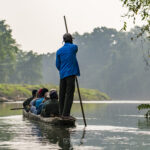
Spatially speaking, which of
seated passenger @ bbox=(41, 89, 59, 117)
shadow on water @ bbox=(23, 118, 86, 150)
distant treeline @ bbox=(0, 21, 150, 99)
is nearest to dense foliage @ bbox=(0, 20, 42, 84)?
distant treeline @ bbox=(0, 21, 150, 99)

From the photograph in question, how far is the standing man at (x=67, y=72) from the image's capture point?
1321 centimetres

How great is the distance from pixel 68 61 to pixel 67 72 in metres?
0.35

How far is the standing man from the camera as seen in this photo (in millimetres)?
13211

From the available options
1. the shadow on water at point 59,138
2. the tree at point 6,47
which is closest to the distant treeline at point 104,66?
the tree at point 6,47

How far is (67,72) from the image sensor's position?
13.3 meters

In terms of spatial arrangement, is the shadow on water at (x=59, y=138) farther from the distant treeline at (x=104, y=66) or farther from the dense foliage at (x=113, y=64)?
the dense foliage at (x=113, y=64)

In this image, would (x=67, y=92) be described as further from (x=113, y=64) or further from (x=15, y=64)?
(x=113, y=64)

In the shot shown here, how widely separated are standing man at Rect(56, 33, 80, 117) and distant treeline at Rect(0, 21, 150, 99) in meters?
94.1

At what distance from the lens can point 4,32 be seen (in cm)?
11038

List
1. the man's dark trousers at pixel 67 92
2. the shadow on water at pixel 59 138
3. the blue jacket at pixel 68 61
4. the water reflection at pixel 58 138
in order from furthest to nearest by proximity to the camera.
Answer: the blue jacket at pixel 68 61, the man's dark trousers at pixel 67 92, the water reflection at pixel 58 138, the shadow on water at pixel 59 138

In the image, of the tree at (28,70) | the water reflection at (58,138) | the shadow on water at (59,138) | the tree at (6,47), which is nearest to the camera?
the shadow on water at (59,138)

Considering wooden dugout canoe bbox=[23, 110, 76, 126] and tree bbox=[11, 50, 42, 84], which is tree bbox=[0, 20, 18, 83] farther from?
wooden dugout canoe bbox=[23, 110, 76, 126]

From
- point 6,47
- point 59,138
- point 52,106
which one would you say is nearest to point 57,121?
point 52,106

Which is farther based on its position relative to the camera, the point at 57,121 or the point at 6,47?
the point at 6,47
